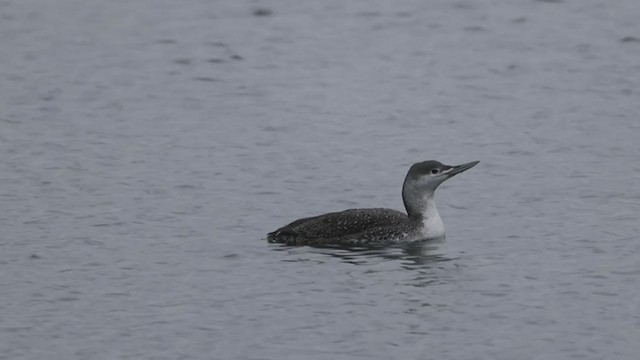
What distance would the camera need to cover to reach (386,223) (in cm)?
1511

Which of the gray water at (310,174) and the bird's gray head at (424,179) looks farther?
the bird's gray head at (424,179)

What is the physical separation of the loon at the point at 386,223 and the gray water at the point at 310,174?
199 millimetres

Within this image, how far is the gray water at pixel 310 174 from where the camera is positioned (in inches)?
486

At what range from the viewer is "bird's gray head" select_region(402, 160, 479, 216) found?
50.4ft

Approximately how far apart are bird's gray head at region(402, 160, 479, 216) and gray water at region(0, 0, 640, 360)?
43 cm

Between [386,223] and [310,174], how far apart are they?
204 cm

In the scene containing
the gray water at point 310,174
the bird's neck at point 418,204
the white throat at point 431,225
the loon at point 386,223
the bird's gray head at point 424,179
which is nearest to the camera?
the gray water at point 310,174

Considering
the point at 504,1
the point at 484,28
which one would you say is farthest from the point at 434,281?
the point at 504,1

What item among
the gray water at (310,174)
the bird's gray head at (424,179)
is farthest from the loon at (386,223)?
the gray water at (310,174)

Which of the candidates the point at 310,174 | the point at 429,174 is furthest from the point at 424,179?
the point at 310,174

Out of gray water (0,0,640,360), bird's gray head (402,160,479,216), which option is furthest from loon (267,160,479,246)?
gray water (0,0,640,360)

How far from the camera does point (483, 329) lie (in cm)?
1216

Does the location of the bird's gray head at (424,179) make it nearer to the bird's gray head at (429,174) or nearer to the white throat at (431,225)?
the bird's gray head at (429,174)

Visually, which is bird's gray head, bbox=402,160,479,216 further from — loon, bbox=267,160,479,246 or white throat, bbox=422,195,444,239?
white throat, bbox=422,195,444,239
